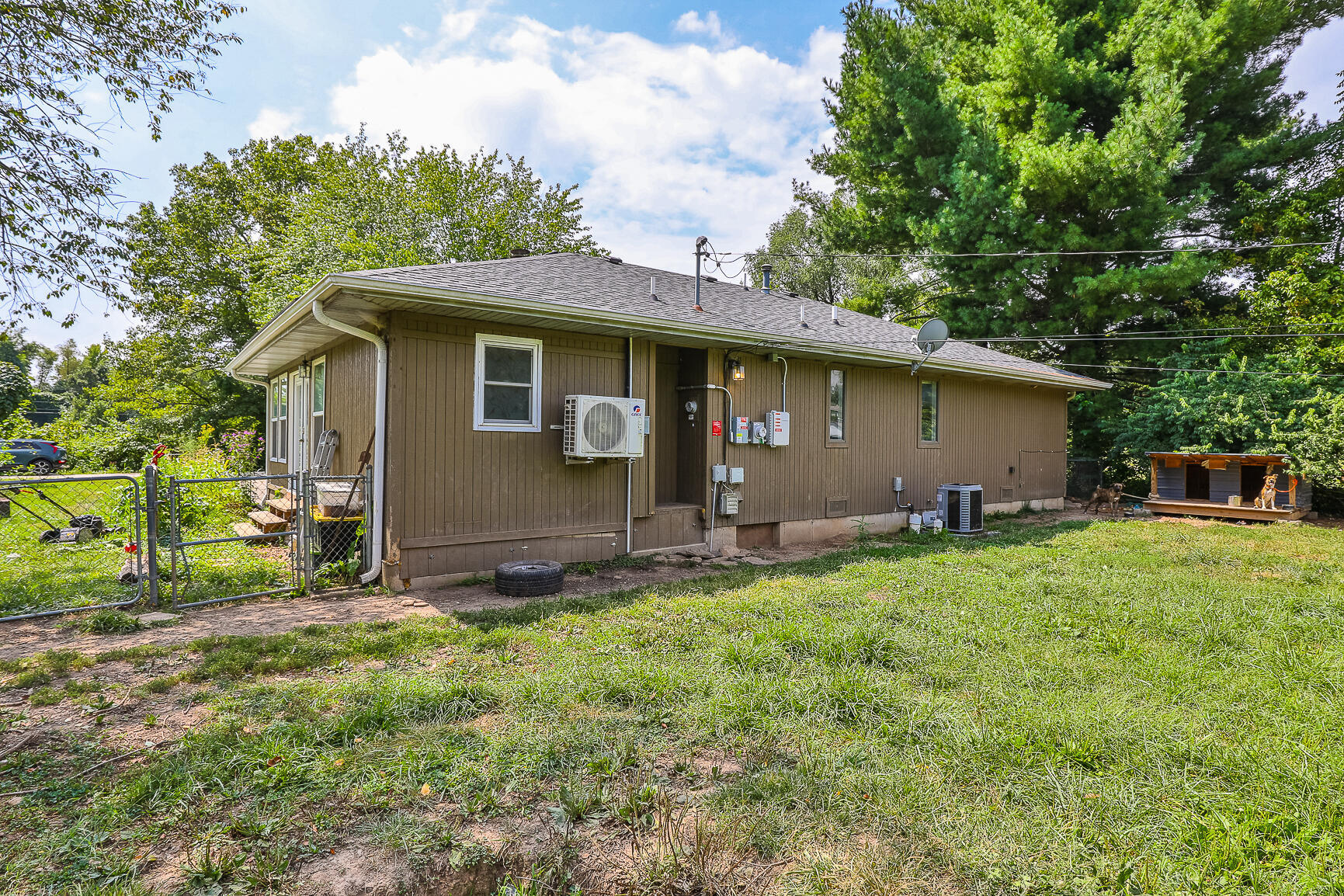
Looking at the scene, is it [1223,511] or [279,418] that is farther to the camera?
[279,418]

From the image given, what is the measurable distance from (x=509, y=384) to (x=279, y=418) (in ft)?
24.3

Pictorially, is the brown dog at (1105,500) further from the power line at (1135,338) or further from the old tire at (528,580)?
the old tire at (528,580)

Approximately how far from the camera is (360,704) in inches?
120

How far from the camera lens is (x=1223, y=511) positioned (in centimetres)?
1020

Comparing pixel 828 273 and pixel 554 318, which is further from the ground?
pixel 828 273

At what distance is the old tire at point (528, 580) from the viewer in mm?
5344

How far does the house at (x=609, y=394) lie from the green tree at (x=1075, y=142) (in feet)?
13.9

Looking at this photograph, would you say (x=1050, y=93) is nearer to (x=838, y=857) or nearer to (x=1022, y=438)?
(x=1022, y=438)

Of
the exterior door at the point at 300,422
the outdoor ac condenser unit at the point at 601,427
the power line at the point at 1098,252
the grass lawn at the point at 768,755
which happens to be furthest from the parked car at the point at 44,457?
the power line at the point at 1098,252

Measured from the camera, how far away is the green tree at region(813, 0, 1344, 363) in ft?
41.0

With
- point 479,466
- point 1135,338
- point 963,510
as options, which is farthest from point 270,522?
point 1135,338

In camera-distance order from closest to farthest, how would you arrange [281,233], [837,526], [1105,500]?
[837,526] < [1105,500] < [281,233]

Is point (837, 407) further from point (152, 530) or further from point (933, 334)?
point (152, 530)

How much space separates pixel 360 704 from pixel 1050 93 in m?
16.9
